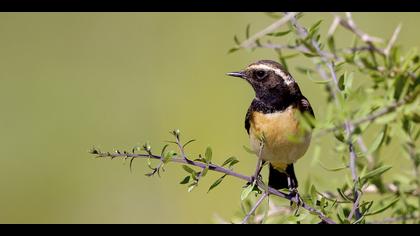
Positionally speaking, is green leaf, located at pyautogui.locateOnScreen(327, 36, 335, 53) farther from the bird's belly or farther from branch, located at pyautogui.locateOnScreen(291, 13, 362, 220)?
the bird's belly

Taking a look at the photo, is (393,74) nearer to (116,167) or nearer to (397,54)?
(397,54)

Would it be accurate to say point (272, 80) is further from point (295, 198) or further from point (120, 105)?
point (120, 105)

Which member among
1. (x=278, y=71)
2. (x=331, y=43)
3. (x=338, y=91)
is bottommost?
(x=338, y=91)

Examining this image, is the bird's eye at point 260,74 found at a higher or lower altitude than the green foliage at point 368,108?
higher

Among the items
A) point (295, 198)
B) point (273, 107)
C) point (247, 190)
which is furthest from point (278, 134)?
point (247, 190)

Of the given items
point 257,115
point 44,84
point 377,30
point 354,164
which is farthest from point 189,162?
point 44,84

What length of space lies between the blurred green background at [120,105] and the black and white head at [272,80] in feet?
6.36

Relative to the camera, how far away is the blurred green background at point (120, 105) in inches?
269

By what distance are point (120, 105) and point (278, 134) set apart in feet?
16.7

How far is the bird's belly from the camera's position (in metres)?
3.62

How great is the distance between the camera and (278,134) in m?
3.66

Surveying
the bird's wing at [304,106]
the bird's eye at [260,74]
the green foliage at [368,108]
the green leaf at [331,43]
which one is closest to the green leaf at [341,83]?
the green foliage at [368,108]

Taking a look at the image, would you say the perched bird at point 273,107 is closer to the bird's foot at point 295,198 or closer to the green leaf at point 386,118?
the bird's foot at point 295,198

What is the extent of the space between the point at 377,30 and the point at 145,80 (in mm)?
2878
